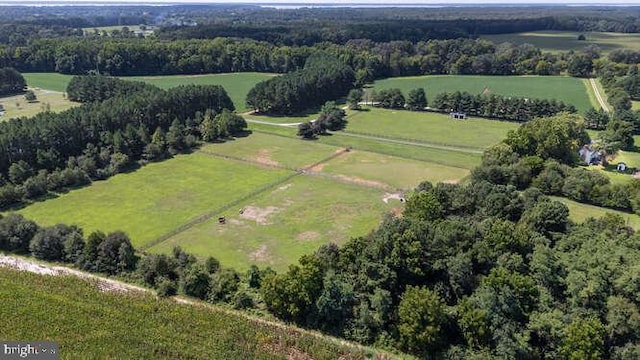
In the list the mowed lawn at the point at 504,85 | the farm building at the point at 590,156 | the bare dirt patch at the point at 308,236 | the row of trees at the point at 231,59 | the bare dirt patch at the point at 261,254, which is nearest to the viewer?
the bare dirt patch at the point at 261,254

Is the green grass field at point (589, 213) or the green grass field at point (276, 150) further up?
the green grass field at point (276, 150)

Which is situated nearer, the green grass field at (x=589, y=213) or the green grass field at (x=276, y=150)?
the green grass field at (x=589, y=213)

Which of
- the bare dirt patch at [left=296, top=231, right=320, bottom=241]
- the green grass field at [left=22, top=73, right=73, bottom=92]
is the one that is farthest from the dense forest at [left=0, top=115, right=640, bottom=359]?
the green grass field at [left=22, top=73, right=73, bottom=92]

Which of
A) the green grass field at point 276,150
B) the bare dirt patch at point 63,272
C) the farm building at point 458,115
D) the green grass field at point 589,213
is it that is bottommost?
the bare dirt patch at point 63,272

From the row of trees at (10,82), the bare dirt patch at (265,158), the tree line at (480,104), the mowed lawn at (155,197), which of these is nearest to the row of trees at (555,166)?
the tree line at (480,104)

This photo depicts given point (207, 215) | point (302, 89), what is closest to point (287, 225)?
point (207, 215)

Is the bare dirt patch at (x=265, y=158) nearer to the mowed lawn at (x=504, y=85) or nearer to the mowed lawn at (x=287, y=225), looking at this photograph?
the mowed lawn at (x=287, y=225)

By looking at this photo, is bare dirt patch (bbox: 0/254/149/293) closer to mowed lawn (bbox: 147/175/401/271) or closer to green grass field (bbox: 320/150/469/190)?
mowed lawn (bbox: 147/175/401/271)

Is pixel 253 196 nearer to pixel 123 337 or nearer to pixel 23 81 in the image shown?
pixel 123 337
